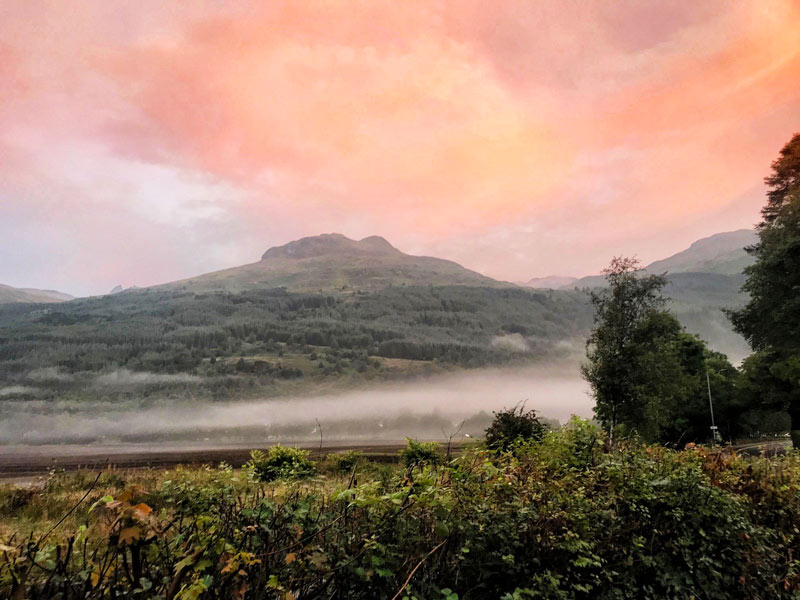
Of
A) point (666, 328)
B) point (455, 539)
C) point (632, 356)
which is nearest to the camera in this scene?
point (455, 539)

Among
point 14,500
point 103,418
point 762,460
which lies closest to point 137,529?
point 762,460

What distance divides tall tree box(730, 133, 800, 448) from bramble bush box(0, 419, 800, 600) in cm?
2954

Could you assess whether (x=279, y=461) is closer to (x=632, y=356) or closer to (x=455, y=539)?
(x=455, y=539)

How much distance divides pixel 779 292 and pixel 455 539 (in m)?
36.8

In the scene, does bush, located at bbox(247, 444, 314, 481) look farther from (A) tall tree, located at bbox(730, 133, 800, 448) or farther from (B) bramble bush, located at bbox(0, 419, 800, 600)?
(A) tall tree, located at bbox(730, 133, 800, 448)

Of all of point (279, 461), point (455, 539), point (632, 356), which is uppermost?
point (455, 539)

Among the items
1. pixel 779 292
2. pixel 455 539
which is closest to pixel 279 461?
pixel 455 539

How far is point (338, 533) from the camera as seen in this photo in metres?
3.46

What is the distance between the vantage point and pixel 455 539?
3838 millimetres

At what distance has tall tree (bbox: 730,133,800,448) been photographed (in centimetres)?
2827

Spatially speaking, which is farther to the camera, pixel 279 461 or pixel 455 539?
pixel 279 461

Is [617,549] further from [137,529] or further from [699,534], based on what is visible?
[137,529]

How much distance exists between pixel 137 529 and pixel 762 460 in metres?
10.1

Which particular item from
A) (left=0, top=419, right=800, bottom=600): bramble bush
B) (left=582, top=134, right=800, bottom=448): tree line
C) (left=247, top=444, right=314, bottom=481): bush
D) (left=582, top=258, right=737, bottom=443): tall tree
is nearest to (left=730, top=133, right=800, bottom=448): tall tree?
(left=582, top=134, right=800, bottom=448): tree line
